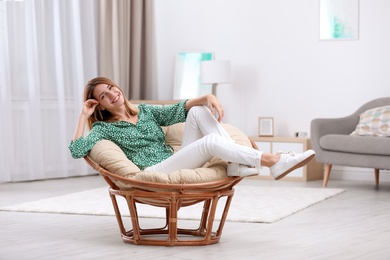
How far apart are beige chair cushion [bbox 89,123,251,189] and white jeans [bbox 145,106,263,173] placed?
8 centimetres

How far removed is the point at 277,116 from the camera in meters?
7.57

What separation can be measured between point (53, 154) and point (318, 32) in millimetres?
2761

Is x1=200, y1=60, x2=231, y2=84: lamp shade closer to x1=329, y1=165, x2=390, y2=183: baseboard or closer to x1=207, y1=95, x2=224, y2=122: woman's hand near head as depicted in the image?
x1=329, y1=165, x2=390, y2=183: baseboard

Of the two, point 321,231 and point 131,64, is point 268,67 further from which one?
point 321,231

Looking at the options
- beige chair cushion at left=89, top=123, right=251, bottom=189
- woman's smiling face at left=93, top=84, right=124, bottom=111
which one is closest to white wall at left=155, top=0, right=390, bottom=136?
beige chair cushion at left=89, top=123, right=251, bottom=189

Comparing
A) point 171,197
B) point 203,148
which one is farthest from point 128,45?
point 171,197

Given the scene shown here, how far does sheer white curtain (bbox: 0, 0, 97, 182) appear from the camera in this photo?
6.62m

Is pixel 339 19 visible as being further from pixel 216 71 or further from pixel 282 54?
pixel 216 71

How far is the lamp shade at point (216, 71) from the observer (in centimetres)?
739

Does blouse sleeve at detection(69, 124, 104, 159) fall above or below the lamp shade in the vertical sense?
below

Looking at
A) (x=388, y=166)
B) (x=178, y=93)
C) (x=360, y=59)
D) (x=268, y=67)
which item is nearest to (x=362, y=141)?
(x=388, y=166)

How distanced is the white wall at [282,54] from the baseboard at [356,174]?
53 cm

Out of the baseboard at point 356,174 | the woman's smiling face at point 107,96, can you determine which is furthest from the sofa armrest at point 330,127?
the woman's smiling face at point 107,96

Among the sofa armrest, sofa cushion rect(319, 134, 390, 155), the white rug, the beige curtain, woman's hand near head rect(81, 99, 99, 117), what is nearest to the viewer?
woman's hand near head rect(81, 99, 99, 117)
